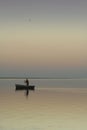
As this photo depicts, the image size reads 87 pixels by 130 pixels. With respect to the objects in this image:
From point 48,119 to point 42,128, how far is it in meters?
6.71

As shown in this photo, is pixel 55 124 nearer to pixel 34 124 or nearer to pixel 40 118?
pixel 34 124

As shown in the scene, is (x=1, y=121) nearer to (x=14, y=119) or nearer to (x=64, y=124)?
(x=14, y=119)

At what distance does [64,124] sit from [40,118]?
4.70 metres

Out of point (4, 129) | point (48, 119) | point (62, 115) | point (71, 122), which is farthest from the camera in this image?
point (62, 115)

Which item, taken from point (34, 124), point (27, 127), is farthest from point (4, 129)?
point (34, 124)

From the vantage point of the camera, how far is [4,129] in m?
28.6

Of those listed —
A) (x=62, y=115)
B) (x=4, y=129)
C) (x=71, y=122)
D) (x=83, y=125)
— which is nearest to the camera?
(x=4, y=129)

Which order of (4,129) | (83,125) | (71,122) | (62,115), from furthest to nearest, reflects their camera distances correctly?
(62,115) → (71,122) → (83,125) → (4,129)

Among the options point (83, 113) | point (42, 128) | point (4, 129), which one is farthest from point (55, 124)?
point (83, 113)

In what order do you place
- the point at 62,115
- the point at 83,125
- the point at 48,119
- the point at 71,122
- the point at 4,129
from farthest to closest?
the point at 62,115
the point at 48,119
the point at 71,122
the point at 83,125
the point at 4,129

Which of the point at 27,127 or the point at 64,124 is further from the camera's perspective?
the point at 64,124

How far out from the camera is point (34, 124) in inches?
1280

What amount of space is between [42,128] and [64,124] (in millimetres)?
3396

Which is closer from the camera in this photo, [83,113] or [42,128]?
[42,128]
